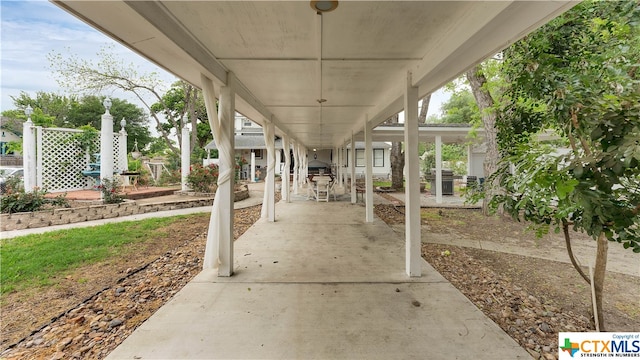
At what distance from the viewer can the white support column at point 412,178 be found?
11.3 feet

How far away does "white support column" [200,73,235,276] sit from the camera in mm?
3408

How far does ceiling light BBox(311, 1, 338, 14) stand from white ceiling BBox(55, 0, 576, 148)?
0.07 meters

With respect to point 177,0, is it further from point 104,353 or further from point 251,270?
point 251,270

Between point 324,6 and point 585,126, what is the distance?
86.0 inches

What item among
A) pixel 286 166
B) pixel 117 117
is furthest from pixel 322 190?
pixel 117 117

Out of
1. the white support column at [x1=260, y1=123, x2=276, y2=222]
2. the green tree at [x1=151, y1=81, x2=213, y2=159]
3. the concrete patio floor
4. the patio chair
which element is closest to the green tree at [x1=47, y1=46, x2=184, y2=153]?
the green tree at [x1=151, y1=81, x2=213, y2=159]

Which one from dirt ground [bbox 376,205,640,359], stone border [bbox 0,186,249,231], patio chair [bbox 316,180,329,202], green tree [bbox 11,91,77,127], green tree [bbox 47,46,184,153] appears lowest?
dirt ground [bbox 376,205,640,359]

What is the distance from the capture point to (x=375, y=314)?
2543 millimetres

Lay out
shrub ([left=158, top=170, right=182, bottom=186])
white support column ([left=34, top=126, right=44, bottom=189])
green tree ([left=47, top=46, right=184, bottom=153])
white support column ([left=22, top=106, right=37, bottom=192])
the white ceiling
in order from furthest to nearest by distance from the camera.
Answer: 1. green tree ([left=47, top=46, right=184, bottom=153])
2. shrub ([left=158, top=170, right=182, bottom=186])
3. white support column ([left=34, top=126, right=44, bottom=189])
4. white support column ([left=22, top=106, right=37, bottom=192])
5. the white ceiling

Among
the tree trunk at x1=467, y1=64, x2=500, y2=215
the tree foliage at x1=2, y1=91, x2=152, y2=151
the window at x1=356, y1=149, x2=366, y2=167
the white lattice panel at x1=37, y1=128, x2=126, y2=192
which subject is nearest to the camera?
the tree trunk at x1=467, y1=64, x2=500, y2=215

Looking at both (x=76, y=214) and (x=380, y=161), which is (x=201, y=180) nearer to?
(x=76, y=214)

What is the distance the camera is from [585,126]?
6.41 feet

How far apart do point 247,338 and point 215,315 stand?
532 mm

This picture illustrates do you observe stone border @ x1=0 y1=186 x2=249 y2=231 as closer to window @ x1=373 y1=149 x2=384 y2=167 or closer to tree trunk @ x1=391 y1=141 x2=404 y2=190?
tree trunk @ x1=391 y1=141 x2=404 y2=190
